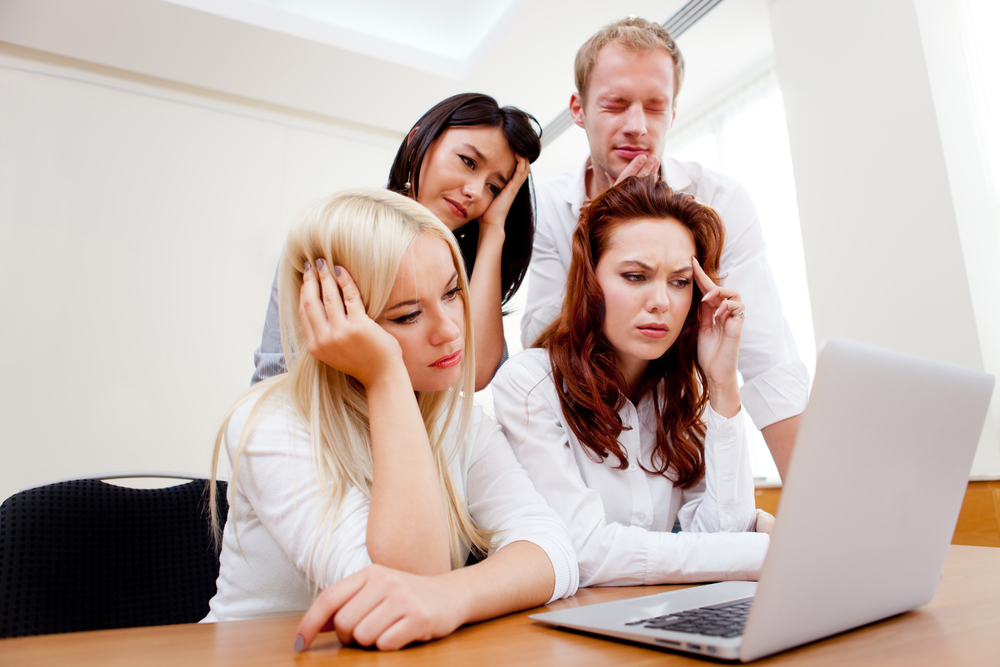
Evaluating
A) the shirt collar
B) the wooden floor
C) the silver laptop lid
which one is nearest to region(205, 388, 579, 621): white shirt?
the silver laptop lid

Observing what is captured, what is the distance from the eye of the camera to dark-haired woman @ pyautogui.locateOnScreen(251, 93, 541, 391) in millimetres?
1695

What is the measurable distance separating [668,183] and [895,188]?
1.56 meters

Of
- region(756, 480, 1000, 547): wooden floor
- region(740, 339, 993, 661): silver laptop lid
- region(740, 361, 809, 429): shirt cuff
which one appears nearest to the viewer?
region(740, 339, 993, 661): silver laptop lid

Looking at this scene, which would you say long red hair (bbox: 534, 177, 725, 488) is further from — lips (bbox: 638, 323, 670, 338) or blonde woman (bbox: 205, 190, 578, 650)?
blonde woman (bbox: 205, 190, 578, 650)

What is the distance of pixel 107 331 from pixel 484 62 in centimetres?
282

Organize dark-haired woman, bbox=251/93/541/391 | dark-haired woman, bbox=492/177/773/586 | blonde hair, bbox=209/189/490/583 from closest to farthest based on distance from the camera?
blonde hair, bbox=209/189/490/583 → dark-haired woman, bbox=492/177/773/586 → dark-haired woman, bbox=251/93/541/391

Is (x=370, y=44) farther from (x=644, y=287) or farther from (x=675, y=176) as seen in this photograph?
(x=644, y=287)

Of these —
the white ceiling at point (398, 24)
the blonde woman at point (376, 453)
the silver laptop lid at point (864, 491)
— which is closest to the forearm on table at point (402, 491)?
the blonde woman at point (376, 453)

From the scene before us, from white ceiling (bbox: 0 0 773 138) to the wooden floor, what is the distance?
2675 mm

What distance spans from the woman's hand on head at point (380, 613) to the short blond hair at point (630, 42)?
1.66 meters

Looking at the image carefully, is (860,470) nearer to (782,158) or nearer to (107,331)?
(782,158)

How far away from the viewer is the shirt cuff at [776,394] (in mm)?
1591

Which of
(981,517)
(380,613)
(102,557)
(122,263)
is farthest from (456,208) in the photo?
(122,263)

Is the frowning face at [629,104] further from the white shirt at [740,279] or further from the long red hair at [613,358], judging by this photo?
the long red hair at [613,358]
